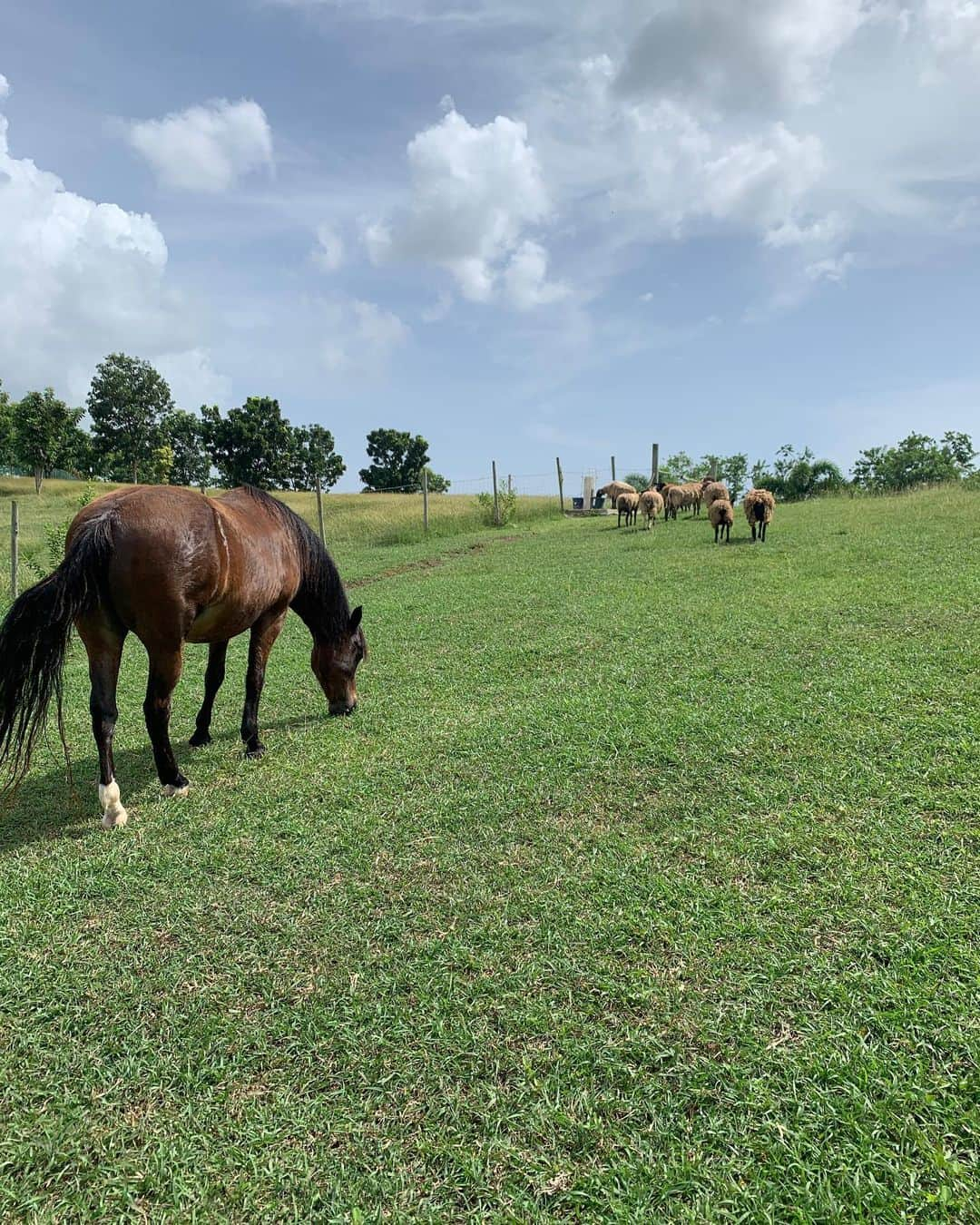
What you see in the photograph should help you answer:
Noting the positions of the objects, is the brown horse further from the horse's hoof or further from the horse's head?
the horse's head

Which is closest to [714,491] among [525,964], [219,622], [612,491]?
[612,491]

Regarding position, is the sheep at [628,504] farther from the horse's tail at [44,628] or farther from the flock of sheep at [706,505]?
the horse's tail at [44,628]

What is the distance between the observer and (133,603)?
3740 millimetres

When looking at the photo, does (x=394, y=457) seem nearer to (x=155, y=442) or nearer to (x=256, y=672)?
(x=155, y=442)

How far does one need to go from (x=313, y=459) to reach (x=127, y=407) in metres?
17.2

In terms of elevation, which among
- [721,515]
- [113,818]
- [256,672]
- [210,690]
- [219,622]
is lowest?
[113,818]

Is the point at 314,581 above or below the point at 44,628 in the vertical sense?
above

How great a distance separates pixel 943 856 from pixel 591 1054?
6.07ft

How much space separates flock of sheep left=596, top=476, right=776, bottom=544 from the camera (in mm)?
13469

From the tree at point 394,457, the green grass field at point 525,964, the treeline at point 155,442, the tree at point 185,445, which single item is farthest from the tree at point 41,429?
the green grass field at point 525,964

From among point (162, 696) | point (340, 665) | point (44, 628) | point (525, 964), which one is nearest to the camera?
point (525, 964)

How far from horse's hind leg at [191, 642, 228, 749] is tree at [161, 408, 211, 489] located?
5893cm

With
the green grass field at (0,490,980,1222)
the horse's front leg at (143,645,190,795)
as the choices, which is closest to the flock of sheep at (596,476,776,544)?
the green grass field at (0,490,980,1222)

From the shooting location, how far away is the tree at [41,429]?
44062 millimetres
